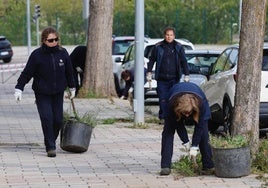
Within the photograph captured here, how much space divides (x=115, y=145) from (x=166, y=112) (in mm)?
3416

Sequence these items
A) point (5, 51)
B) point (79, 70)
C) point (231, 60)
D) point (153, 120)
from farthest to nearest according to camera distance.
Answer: point (5, 51) < point (79, 70) < point (153, 120) < point (231, 60)

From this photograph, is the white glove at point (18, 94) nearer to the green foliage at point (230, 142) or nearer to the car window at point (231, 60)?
the green foliage at point (230, 142)

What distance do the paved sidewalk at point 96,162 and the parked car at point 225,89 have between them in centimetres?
110

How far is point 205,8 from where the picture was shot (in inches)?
2286

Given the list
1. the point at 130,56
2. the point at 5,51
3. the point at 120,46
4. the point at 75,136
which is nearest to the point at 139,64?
the point at 75,136

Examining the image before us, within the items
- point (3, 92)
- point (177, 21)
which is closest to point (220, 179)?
point (3, 92)

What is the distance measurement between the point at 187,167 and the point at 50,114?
2550mm

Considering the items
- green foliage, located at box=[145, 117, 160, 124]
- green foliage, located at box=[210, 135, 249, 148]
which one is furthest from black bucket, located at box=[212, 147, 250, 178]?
green foliage, located at box=[145, 117, 160, 124]

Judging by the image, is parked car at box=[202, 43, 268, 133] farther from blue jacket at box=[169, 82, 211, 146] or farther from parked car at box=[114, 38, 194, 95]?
parked car at box=[114, 38, 194, 95]

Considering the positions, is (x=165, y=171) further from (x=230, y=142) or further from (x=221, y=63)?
(x=221, y=63)

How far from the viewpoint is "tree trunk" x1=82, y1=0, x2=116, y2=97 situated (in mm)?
22250

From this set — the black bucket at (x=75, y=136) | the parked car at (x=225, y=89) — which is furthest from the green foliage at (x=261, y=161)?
the parked car at (x=225, y=89)

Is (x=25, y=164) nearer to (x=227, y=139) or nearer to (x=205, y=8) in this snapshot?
(x=227, y=139)

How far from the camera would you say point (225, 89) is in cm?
1499
